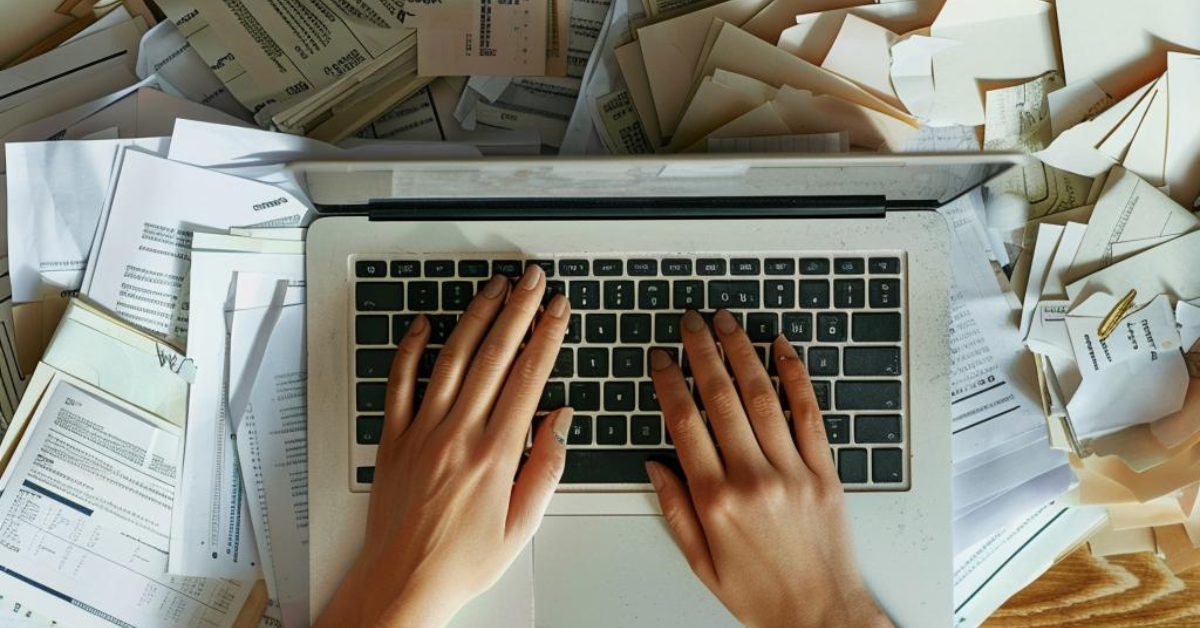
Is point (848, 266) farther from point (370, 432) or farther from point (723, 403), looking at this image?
point (370, 432)

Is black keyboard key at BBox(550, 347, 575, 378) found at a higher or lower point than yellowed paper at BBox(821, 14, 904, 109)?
lower

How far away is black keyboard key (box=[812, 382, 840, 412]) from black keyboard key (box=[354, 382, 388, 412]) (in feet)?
1.10

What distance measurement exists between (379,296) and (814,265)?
1.11ft

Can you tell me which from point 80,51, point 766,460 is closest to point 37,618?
point 80,51

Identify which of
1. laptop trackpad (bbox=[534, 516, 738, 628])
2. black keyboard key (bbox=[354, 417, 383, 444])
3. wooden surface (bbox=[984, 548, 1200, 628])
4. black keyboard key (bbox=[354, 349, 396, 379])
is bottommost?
wooden surface (bbox=[984, 548, 1200, 628])

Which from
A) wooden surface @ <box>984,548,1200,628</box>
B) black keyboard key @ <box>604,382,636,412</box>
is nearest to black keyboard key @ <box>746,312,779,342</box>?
black keyboard key @ <box>604,382,636,412</box>

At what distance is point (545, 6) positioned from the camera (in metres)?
0.81

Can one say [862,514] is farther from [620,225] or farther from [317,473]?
[317,473]

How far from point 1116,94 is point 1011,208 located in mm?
130

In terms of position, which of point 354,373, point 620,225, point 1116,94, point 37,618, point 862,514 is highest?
point 1116,94

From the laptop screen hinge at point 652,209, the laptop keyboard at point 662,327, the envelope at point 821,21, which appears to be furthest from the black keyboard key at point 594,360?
the envelope at point 821,21

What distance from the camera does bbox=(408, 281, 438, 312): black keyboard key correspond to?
2.32ft

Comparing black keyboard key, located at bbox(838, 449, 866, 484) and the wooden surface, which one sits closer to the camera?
black keyboard key, located at bbox(838, 449, 866, 484)

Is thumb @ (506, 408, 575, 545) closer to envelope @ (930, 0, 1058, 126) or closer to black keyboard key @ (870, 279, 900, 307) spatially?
black keyboard key @ (870, 279, 900, 307)
